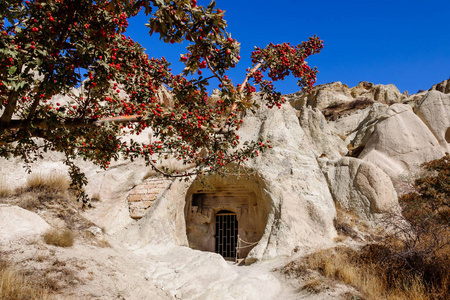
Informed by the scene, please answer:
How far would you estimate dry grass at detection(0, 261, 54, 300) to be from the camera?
4.10m

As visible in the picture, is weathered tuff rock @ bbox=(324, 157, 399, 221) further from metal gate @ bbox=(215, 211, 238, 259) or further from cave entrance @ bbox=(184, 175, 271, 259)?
metal gate @ bbox=(215, 211, 238, 259)

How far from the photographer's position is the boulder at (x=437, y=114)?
16.6 metres

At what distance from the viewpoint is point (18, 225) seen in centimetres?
657

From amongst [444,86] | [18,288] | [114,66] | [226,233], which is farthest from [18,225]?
[444,86]

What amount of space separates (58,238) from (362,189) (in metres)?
9.61

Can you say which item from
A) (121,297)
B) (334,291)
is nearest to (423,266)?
(334,291)

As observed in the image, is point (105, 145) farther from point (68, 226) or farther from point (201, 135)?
point (68, 226)

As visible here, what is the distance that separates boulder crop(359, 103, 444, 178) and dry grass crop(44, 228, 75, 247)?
13362 mm

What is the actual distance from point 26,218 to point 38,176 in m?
3.10

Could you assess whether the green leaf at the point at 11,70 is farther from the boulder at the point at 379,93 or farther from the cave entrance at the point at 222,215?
the boulder at the point at 379,93

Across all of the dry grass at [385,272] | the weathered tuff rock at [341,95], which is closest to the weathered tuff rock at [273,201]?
the dry grass at [385,272]

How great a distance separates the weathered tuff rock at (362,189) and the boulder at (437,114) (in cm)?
803

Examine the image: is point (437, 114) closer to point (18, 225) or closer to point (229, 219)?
point (229, 219)

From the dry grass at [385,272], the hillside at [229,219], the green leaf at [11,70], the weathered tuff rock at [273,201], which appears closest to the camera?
the green leaf at [11,70]
